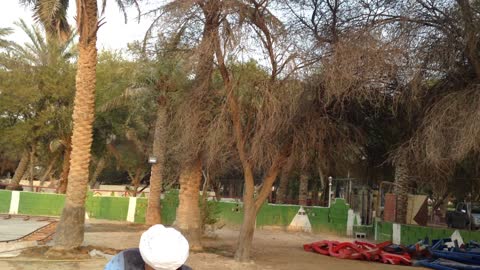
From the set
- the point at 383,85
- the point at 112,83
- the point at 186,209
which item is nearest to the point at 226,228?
the point at 112,83

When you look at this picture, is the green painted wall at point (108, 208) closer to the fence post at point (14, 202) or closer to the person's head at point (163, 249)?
the fence post at point (14, 202)

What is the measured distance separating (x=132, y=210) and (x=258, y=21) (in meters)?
17.0

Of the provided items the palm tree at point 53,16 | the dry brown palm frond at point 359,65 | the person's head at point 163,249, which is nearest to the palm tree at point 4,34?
the palm tree at point 53,16

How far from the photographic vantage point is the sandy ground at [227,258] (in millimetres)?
13258

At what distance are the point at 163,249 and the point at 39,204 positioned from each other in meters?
29.8

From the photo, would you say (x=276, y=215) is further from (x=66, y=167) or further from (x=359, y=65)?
(x=359, y=65)

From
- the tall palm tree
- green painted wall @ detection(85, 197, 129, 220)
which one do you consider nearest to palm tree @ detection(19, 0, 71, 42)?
the tall palm tree

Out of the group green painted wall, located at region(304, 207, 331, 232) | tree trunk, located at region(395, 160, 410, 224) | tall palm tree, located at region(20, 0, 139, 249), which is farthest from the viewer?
green painted wall, located at region(304, 207, 331, 232)

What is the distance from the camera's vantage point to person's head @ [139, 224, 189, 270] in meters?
2.70

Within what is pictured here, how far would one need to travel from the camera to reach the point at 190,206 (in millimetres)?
17438

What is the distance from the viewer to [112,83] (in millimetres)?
30438

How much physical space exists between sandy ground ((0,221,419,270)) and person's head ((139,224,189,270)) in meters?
10.7

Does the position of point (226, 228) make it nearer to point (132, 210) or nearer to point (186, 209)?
point (132, 210)

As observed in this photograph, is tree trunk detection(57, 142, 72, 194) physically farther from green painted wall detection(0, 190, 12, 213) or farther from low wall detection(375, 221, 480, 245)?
low wall detection(375, 221, 480, 245)
